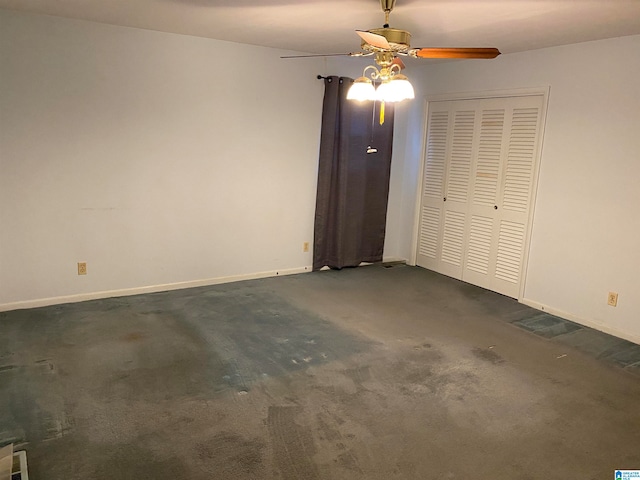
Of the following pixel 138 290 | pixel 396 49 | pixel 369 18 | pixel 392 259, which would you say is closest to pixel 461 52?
pixel 396 49

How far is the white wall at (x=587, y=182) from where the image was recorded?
12.5 ft

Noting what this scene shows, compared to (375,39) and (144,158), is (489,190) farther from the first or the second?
(144,158)

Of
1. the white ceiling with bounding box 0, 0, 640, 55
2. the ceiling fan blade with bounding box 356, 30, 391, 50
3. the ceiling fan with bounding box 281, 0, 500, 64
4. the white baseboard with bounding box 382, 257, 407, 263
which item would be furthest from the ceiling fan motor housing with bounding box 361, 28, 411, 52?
the white baseboard with bounding box 382, 257, 407, 263

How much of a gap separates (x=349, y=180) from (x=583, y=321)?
2.66 meters

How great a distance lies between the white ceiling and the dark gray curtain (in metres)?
1.08

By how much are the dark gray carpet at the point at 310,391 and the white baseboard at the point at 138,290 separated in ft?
0.35

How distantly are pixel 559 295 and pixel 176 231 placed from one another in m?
3.56

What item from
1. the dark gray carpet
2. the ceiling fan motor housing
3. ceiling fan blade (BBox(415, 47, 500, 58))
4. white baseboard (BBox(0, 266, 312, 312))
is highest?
the ceiling fan motor housing

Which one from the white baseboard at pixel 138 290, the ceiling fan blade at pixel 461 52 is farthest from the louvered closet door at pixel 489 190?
the ceiling fan blade at pixel 461 52

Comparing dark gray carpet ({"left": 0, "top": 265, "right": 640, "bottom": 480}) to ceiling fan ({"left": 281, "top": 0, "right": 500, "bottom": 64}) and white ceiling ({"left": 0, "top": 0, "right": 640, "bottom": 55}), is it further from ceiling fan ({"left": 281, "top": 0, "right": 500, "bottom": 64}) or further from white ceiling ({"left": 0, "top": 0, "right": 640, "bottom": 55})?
white ceiling ({"left": 0, "top": 0, "right": 640, "bottom": 55})

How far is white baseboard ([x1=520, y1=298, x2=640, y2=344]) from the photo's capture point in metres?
3.90

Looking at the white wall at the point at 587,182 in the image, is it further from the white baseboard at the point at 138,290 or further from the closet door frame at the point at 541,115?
the white baseboard at the point at 138,290

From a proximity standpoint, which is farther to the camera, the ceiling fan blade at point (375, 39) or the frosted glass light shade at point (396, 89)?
the frosted glass light shade at point (396, 89)

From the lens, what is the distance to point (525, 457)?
2414 millimetres
